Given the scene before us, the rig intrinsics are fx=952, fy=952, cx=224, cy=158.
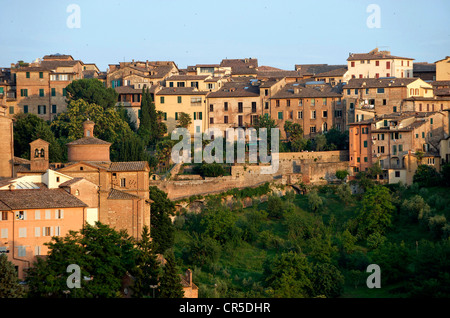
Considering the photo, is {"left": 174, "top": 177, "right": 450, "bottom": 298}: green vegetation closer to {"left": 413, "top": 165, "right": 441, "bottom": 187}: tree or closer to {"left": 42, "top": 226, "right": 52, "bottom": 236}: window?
{"left": 413, "top": 165, "right": 441, "bottom": 187}: tree

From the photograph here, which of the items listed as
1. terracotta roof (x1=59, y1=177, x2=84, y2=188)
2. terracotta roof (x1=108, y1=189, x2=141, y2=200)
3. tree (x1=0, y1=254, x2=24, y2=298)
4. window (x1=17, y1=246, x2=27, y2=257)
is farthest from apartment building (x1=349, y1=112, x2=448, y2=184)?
tree (x1=0, y1=254, x2=24, y2=298)

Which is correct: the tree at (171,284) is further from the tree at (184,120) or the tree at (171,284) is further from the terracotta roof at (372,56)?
the terracotta roof at (372,56)

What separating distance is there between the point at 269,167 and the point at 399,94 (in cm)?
1235

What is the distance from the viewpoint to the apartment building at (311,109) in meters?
70.7

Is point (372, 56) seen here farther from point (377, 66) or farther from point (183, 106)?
point (183, 106)

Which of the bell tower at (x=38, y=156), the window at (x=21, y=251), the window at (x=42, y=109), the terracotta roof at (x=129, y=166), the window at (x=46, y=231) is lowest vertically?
the window at (x=21, y=251)

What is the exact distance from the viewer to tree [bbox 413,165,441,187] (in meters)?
59.2

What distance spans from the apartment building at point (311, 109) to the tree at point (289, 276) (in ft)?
79.5

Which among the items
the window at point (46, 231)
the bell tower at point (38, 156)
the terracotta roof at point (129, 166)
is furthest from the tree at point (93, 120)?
the window at point (46, 231)

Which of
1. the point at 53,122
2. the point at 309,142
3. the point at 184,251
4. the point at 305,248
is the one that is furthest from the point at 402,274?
the point at 53,122

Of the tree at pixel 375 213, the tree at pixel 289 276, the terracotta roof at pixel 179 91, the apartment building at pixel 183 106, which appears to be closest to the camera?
the tree at pixel 289 276

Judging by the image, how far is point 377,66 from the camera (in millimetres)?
77438

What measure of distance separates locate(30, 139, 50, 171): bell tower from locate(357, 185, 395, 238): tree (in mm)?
18070
